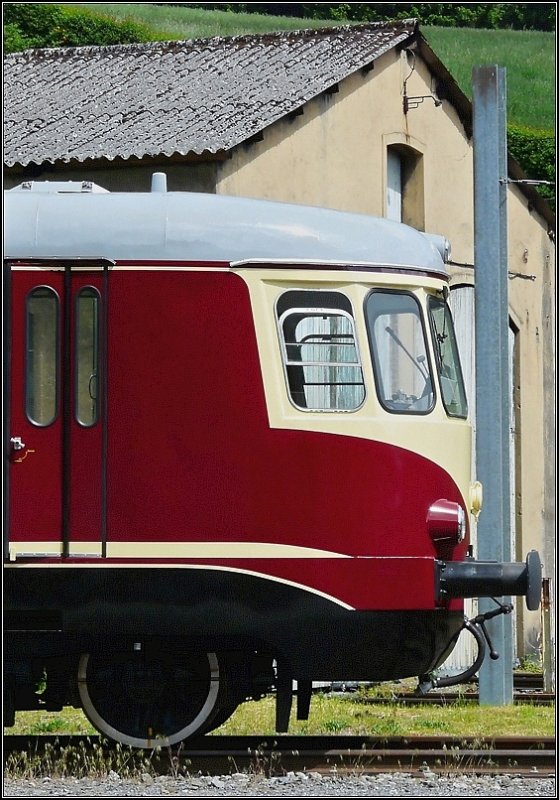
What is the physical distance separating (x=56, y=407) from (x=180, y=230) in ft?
4.11

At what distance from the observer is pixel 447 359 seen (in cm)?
913

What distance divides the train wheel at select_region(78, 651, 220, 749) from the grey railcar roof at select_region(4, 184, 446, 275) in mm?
2391

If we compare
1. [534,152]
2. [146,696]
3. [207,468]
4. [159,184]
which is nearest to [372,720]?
[146,696]

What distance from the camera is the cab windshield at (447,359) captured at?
8.91m

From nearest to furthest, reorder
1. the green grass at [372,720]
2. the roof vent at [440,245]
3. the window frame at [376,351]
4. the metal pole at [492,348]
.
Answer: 1. the window frame at [376,351]
2. the roof vent at [440,245]
3. the green grass at [372,720]
4. the metal pole at [492,348]

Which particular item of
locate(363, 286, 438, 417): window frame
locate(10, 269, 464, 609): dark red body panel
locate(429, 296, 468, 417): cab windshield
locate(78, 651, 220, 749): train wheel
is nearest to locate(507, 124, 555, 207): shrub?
locate(429, 296, 468, 417): cab windshield

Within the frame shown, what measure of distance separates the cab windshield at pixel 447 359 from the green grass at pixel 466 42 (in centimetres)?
3630

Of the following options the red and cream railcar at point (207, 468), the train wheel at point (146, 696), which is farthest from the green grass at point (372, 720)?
the red and cream railcar at point (207, 468)

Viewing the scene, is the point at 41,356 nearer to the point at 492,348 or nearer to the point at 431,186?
the point at 492,348

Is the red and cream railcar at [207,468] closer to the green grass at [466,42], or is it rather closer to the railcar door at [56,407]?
the railcar door at [56,407]

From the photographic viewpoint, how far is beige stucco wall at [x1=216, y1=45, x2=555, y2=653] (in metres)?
15.5

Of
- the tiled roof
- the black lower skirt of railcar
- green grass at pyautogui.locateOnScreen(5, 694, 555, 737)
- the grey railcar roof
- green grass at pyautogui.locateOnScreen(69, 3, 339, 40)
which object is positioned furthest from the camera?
green grass at pyautogui.locateOnScreen(69, 3, 339, 40)

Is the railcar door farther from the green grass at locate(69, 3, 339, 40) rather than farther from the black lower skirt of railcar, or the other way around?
the green grass at locate(69, 3, 339, 40)

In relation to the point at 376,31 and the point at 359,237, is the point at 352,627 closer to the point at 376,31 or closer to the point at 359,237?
the point at 359,237
